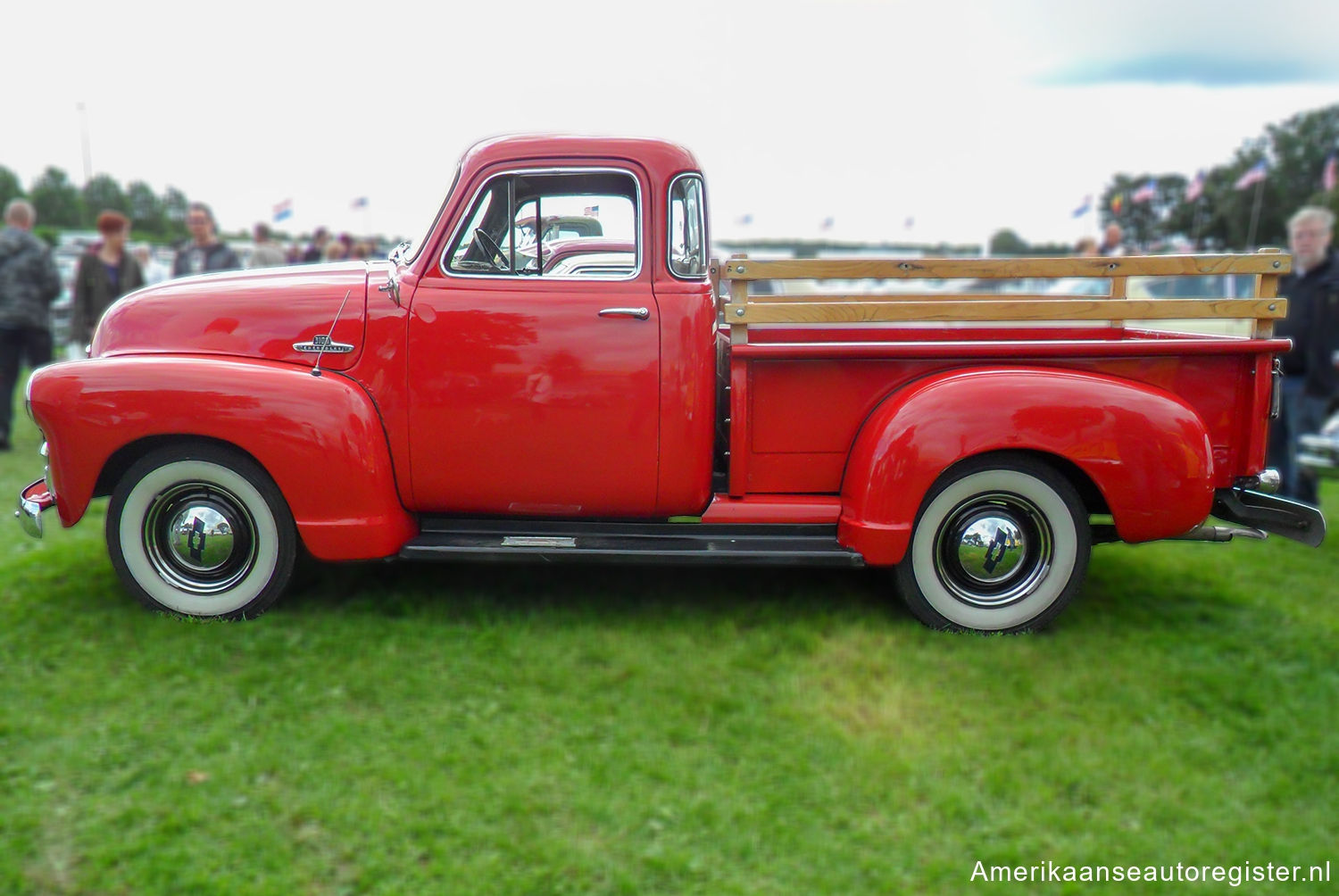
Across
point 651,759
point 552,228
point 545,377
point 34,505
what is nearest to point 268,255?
point 552,228

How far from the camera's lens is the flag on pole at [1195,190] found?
Answer: 2.71 metres

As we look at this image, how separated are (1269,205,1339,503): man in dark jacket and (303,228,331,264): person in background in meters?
6.58

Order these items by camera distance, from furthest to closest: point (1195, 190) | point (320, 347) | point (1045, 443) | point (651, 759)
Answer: point (651, 759) → point (1195, 190) → point (320, 347) → point (1045, 443)

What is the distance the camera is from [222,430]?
184 cm

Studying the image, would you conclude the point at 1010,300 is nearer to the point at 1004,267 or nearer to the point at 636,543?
the point at 1004,267

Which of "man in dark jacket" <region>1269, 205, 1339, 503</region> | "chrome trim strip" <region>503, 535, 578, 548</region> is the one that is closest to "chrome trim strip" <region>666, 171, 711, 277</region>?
"chrome trim strip" <region>503, 535, 578, 548</region>

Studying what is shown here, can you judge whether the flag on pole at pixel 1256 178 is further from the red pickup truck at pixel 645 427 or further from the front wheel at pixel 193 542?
the front wheel at pixel 193 542

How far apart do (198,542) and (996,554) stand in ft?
4.38

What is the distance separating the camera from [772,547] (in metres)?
1.98

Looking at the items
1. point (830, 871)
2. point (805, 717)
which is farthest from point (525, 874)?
point (805, 717)

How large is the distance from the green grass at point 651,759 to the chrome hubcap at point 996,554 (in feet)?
25.4

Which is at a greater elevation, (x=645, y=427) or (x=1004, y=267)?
(x=1004, y=267)

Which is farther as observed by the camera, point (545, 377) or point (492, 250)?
point (492, 250)

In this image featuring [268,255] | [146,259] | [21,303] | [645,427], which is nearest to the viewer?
[645,427]
